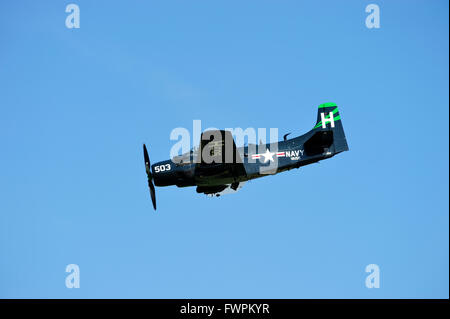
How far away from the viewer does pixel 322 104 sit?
→ 2500cm

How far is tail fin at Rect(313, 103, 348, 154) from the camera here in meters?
23.4

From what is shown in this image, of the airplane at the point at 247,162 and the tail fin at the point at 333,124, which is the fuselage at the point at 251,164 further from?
the tail fin at the point at 333,124

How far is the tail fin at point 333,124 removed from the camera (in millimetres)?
23406

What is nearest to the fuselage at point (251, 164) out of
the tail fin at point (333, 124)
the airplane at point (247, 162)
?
the airplane at point (247, 162)

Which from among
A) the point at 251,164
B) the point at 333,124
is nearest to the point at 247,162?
the point at 251,164

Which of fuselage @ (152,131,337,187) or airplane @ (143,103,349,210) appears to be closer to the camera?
airplane @ (143,103,349,210)

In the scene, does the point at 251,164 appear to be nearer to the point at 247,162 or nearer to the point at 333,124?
the point at 247,162

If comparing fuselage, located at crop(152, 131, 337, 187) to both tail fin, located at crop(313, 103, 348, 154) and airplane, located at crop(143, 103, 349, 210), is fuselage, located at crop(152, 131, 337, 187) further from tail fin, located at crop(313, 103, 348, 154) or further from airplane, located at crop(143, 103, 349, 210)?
tail fin, located at crop(313, 103, 348, 154)

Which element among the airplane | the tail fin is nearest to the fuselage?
the airplane

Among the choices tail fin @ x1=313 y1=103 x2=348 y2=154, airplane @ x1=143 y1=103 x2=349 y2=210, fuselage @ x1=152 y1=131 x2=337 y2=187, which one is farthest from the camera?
tail fin @ x1=313 y1=103 x2=348 y2=154
